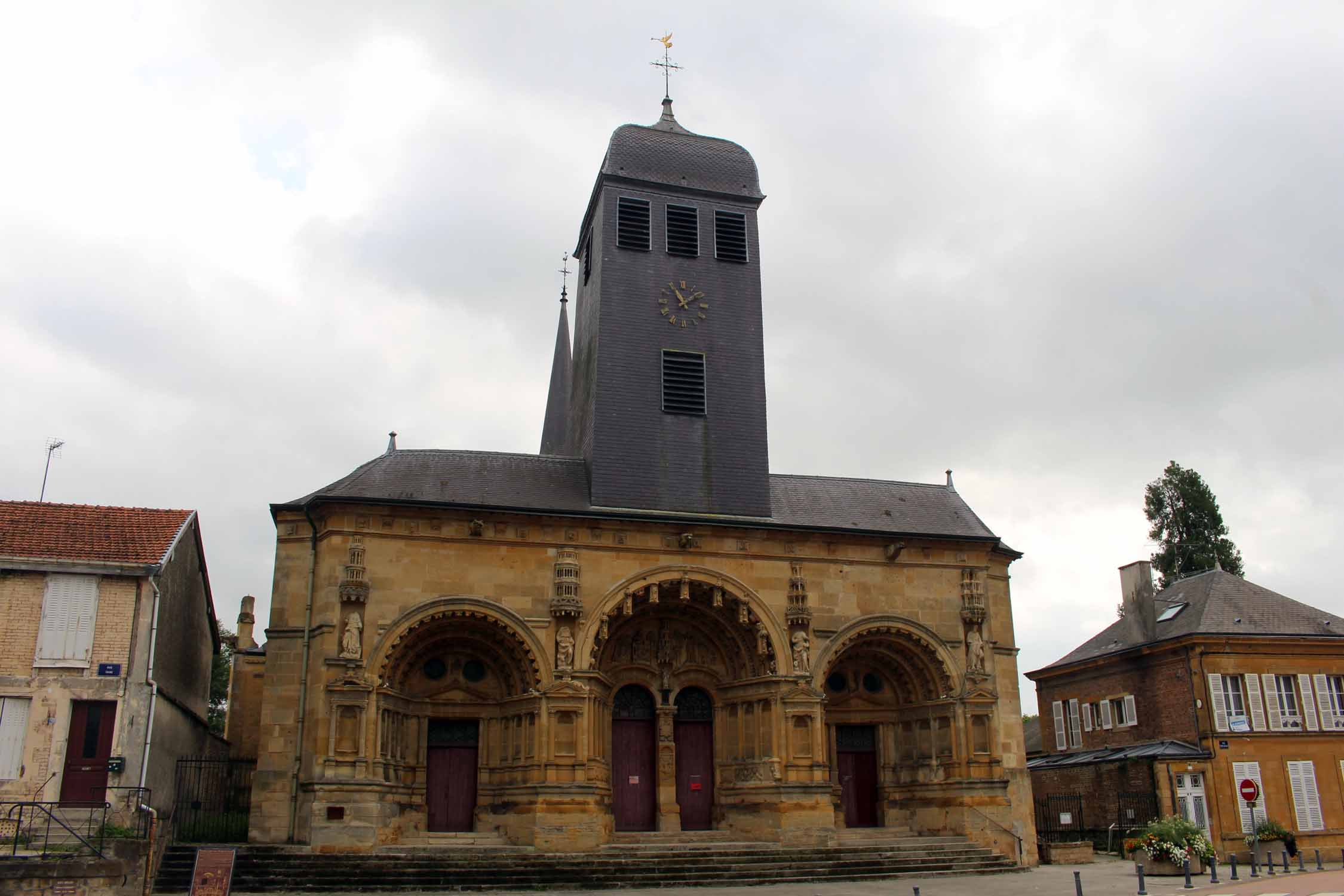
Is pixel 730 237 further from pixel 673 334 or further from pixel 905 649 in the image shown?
pixel 905 649

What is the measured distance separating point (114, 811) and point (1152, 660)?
23401mm

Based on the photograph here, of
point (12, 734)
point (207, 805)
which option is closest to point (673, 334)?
point (207, 805)

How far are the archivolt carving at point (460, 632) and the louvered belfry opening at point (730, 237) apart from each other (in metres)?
9.80

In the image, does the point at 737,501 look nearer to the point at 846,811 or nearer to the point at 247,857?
the point at 846,811

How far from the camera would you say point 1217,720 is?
25.5m

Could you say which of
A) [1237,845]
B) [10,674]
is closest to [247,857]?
[10,674]

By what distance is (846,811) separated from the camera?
22766mm

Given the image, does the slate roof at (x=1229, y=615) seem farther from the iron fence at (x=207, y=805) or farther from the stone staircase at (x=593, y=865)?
the iron fence at (x=207, y=805)

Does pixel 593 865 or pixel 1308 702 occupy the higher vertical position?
pixel 1308 702

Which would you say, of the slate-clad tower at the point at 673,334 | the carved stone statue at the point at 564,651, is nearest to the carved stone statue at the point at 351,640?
the carved stone statue at the point at 564,651

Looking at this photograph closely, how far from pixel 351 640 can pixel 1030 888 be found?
1195cm

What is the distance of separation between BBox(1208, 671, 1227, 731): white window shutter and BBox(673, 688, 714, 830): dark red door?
12217mm

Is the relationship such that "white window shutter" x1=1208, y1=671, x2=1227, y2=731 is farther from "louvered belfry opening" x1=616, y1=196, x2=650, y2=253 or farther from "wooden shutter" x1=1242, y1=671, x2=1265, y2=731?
"louvered belfry opening" x1=616, y1=196, x2=650, y2=253

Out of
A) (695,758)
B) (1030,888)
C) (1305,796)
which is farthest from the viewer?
(1305,796)
